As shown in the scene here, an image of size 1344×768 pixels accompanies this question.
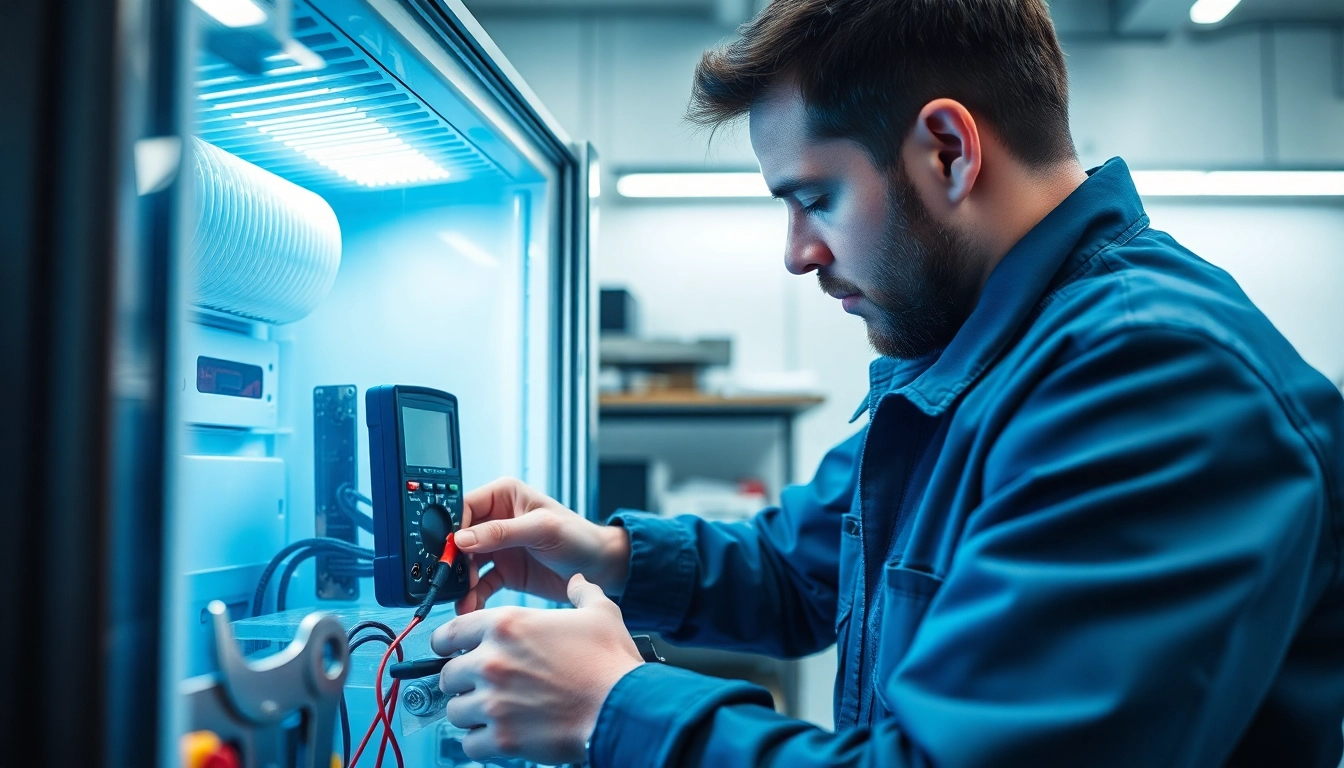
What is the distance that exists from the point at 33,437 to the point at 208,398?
50 cm

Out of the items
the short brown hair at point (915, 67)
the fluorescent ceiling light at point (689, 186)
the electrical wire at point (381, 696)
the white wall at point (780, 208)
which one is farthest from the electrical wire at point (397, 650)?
the fluorescent ceiling light at point (689, 186)

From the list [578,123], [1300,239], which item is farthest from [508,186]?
[1300,239]

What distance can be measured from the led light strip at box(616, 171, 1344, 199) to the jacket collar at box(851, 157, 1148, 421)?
219cm

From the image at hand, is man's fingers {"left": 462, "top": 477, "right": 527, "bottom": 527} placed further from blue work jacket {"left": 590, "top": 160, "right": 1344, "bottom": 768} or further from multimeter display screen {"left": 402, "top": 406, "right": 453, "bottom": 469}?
blue work jacket {"left": 590, "top": 160, "right": 1344, "bottom": 768}

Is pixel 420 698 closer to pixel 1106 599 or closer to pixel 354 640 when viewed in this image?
pixel 354 640

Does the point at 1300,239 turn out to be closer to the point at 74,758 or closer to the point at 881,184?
the point at 881,184

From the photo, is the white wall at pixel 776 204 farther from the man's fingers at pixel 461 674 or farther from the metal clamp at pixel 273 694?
the metal clamp at pixel 273 694

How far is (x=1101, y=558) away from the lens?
0.56 meters

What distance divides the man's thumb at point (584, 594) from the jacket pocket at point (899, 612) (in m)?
0.23

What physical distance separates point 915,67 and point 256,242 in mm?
605

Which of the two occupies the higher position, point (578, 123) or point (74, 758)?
point (578, 123)

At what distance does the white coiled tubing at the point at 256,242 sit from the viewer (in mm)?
770

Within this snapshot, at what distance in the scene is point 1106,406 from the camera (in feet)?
1.96

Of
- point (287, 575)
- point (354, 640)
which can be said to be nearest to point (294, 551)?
point (287, 575)
